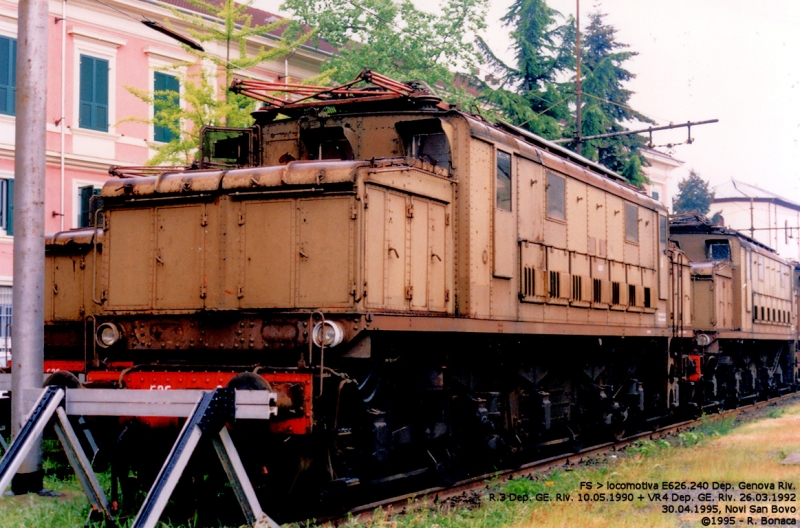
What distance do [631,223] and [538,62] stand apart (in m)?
16.5

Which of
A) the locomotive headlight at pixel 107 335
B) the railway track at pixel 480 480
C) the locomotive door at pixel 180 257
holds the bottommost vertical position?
the railway track at pixel 480 480

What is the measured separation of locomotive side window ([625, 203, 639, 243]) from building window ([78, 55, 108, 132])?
1561 centimetres

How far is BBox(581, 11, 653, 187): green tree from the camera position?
103ft

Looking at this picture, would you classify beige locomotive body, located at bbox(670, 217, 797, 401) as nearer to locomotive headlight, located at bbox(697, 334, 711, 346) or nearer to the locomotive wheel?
locomotive headlight, located at bbox(697, 334, 711, 346)

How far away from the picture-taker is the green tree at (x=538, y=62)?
99.6 ft

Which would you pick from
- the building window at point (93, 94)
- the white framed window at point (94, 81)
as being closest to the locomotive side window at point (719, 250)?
the white framed window at point (94, 81)

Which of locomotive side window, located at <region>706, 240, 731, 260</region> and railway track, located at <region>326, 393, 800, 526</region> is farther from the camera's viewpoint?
locomotive side window, located at <region>706, 240, 731, 260</region>

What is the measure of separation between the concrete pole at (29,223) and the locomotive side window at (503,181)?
4769 mm

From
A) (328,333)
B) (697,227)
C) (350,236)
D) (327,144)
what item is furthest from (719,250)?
(328,333)

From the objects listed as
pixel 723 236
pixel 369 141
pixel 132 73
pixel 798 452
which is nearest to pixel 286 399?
pixel 369 141

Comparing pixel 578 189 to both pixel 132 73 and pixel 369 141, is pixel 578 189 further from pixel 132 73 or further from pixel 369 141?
pixel 132 73

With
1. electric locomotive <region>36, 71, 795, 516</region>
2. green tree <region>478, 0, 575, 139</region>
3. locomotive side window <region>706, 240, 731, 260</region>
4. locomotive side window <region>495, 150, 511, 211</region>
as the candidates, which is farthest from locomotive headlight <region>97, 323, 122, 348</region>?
green tree <region>478, 0, 575, 139</region>

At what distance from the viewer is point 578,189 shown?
13.1m

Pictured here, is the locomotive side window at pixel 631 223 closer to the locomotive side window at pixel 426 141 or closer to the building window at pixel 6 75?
the locomotive side window at pixel 426 141
